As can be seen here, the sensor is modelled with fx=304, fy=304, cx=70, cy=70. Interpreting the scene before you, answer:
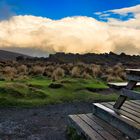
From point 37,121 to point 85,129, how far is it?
2847 millimetres

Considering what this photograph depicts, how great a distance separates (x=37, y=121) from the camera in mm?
9000

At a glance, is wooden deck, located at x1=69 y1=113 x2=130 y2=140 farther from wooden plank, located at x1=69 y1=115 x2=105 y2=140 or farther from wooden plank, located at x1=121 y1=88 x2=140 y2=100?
wooden plank, located at x1=121 y1=88 x2=140 y2=100

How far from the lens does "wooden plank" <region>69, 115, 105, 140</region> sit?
5960 mm

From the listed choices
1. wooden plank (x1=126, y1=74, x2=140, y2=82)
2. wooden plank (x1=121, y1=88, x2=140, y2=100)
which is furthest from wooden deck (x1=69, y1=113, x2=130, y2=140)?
wooden plank (x1=126, y1=74, x2=140, y2=82)

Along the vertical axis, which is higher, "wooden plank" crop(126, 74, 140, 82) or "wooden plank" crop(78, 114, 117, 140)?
"wooden plank" crop(126, 74, 140, 82)

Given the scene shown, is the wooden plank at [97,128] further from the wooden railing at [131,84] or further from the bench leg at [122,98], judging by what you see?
the wooden railing at [131,84]

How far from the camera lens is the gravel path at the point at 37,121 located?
25.0 feet

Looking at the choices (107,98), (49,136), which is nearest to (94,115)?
(49,136)

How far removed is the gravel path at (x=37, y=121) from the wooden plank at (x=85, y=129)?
1.94ft

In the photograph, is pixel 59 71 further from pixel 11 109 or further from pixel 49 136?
pixel 49 136

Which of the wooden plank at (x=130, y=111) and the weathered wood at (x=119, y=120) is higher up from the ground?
the wooden plank at (x=130, y=111)

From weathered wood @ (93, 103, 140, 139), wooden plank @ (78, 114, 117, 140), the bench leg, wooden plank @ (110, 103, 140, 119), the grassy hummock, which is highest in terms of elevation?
the bench leg

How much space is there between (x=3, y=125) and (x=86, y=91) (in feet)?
19.7

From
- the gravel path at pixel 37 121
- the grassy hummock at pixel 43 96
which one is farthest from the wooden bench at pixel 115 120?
the grassy hummock at pixel 43 96
